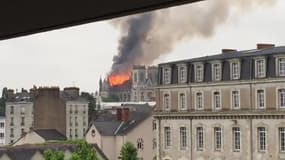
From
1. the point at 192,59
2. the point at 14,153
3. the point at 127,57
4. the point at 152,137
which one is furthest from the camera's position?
the point at 127,57

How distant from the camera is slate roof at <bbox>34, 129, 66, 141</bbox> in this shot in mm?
23484

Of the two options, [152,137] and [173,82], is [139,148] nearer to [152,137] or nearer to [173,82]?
[152,137]

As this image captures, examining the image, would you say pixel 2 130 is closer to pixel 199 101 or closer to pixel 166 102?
pixel 166 102

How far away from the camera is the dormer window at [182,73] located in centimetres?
1936

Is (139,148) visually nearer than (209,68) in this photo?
No

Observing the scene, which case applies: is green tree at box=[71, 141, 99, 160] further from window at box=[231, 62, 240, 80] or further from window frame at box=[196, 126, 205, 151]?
window at box=[231, 62, 240, 80]

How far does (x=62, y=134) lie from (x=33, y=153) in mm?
7360

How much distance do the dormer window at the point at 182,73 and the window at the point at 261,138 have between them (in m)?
2.81

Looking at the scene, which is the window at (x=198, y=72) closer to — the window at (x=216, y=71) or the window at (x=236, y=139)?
the window at (x=216, y=71)

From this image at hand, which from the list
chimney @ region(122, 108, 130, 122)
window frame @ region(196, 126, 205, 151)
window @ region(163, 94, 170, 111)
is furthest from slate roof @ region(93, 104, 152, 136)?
window frame @ region(196, 126, 205, 151)

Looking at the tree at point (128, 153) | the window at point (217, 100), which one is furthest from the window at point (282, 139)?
the tree at point (128, 153)

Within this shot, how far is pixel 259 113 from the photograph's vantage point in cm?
1720

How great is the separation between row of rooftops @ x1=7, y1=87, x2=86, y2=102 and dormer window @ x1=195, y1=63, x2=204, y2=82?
718cm

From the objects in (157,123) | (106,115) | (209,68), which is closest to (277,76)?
(209,68)
